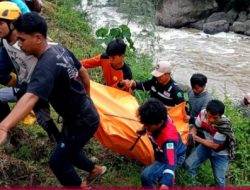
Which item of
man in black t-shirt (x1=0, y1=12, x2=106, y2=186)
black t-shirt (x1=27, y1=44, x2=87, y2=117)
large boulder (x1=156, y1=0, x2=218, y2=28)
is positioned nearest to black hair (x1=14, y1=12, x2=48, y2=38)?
man in black t-shirt (x1=0, y1=12, x2=106, y2=186)

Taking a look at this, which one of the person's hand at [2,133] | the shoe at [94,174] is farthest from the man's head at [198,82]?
the person's hand at [2,133]

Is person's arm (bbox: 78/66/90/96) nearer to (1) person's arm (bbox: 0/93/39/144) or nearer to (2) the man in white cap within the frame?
(1) person's arm (bbox: 0/93/39/144)

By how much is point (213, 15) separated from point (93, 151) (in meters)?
15.6

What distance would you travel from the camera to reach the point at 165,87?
15.4ft

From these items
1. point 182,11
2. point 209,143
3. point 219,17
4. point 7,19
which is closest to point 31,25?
point 7,19

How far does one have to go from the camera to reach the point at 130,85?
4688mm

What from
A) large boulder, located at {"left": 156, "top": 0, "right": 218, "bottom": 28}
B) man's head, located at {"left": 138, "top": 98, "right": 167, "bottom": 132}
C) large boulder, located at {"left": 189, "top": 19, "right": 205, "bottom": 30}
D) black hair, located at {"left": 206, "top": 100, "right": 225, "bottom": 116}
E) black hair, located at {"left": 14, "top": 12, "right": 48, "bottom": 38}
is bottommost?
large boulder, located at {"left": 189, "top": 19, "right": 205, "bottom": 30}

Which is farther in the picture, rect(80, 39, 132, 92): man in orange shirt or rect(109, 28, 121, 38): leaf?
rect(109, 28, 121, 38): leaf

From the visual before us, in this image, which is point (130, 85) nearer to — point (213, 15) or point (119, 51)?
point (119, 51)

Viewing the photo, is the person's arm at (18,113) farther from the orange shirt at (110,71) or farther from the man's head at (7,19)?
the orange shirt at (110,71)

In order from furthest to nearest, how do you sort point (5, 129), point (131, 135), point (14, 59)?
point (131, 135) < point (14, 59) < point (5, 129)

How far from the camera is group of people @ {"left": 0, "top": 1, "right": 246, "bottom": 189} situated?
2727mm

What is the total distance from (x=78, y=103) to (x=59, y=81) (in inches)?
11.1

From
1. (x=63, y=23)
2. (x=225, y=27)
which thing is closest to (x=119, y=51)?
(x=63, y=23)
